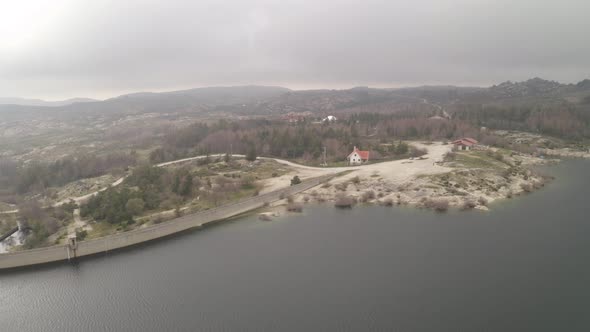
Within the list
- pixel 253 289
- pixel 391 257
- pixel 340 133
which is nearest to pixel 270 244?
pixel 253 289

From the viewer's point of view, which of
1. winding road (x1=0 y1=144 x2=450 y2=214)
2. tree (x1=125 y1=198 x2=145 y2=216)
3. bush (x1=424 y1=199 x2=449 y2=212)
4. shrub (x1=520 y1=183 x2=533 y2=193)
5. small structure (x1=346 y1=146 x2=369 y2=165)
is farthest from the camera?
small structure (x1=346 y1=146 x2=369 y2=165)

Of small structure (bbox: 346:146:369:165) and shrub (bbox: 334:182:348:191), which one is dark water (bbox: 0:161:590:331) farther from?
small structure (bbox: 346:146:369:165)

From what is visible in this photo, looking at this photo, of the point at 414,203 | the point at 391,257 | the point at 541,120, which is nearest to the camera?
the point at 391,257

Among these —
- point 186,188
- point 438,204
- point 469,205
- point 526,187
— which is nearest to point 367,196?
point 438,204

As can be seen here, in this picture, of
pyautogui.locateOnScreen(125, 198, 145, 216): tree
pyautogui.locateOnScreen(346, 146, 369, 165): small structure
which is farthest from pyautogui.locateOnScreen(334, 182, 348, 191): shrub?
pyautogui.locateOnScreen(125, 198, 145, 216): tree

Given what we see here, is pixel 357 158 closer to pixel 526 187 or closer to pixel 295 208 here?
pixel 295 208

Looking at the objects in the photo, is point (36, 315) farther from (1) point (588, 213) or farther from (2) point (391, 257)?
(1) point (588, 213)
